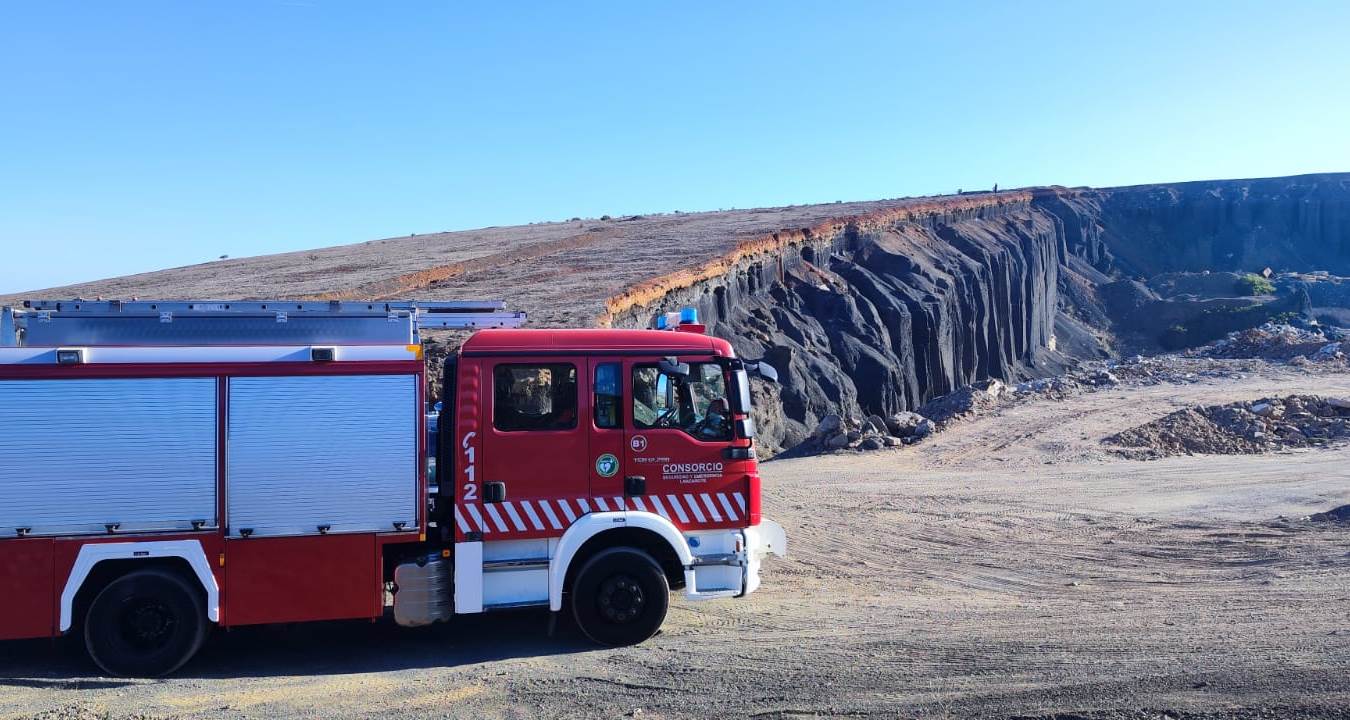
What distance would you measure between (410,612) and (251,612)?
1203 millimetres

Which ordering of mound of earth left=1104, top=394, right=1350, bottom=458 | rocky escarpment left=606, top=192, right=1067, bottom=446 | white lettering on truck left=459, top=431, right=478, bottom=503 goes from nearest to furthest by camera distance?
white lettering on truck left=459, top=431, right=478, bottom=503, mound of earth left=1104, top=394, right=1350, bottom=458, rocky escarpment left=606, top=192, right=1067, bottom=446

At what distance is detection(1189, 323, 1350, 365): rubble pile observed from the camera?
3550 centimetres

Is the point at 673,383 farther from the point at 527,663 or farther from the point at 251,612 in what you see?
the point at 251,612

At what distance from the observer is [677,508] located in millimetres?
8203

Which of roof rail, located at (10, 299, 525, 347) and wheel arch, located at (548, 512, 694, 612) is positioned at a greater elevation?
roof rail, located at (10, 299, 525, 347)

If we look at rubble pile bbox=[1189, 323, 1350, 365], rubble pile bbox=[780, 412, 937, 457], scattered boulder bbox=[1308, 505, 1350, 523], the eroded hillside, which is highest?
the eroded hillside

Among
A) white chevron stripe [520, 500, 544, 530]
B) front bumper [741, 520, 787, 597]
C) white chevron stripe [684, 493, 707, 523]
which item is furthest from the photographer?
front bumper [741, 520, 787, 597]

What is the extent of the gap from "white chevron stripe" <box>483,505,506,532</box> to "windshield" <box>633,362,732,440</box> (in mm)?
1391

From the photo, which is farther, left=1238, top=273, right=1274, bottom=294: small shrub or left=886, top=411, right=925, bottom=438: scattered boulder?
left=1238, top=273, right=1274, bottom=294: small shrub

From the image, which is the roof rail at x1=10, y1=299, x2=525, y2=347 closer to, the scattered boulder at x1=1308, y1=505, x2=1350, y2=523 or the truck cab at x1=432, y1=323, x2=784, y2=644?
the truck cab at x1=432, y1=323, x2=784, y2=644

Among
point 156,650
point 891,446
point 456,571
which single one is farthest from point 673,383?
point 891,446

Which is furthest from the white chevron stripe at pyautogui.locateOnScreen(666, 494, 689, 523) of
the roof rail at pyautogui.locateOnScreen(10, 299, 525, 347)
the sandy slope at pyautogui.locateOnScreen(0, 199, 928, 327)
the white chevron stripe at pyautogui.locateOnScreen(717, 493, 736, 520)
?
the sandy slope at pyautogui.locateOnScreen(0, 199, 928, 327)

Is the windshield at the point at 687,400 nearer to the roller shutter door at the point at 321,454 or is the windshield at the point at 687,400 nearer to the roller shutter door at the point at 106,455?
the roller shutter door at the point at 321,454

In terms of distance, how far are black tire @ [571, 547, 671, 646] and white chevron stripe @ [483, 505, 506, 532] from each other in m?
0.75
